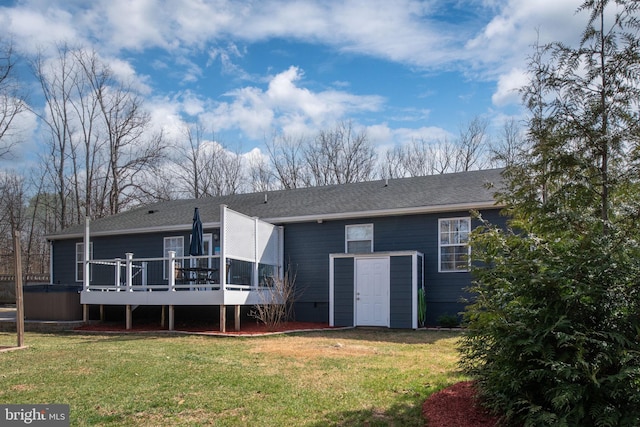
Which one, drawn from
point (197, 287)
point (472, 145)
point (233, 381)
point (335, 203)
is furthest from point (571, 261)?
point (472, 145)

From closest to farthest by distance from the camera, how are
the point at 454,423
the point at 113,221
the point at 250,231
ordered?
the point at 454,423, the point at 250,231, the point at 113,221

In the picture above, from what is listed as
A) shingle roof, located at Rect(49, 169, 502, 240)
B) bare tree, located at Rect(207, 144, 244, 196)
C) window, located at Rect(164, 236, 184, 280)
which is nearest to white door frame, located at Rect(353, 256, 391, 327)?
shingle roof, located at Rect(49, 169, 502, 240)

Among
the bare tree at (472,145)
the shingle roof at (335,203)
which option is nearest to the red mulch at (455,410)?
the shingle roof at (335,203)

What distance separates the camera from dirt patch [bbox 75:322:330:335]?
1265 cm

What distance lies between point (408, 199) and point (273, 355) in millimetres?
7635

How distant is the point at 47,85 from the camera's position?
3047 centimetres

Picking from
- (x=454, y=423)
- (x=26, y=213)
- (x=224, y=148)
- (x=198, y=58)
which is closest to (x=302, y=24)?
(x=198, y=58)

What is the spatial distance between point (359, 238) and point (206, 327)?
4.91 metres

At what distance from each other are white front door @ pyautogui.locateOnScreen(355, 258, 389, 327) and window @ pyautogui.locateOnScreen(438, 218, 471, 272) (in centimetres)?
165

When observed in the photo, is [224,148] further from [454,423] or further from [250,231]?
[454,423]

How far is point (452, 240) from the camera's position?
13.8 meters

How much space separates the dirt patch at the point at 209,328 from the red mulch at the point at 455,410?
23.5 feet

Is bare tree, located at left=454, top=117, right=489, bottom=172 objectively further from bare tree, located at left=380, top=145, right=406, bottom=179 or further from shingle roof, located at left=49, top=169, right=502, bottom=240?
shingle roof, located at left=49, top=169, right=502, bottom=240

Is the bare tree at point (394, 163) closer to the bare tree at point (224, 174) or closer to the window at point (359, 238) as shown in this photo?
the bare tree at point (224, 174)
